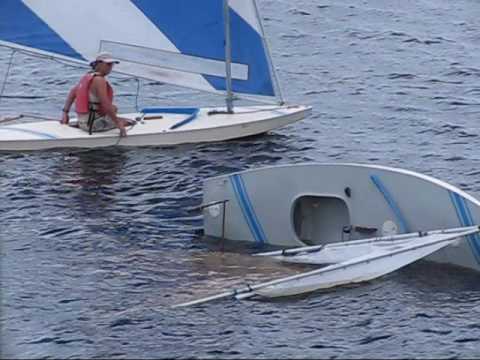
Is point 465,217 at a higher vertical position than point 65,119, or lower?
lower

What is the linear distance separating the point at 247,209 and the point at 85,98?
17.8 ft

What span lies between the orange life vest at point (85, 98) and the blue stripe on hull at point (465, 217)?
26.8ft

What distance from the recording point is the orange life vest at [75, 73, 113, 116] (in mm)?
24547

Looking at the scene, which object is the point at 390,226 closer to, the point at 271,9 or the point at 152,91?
the point at 152,91

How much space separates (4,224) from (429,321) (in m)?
7.07

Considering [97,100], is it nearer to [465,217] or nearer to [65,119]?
[65,119]

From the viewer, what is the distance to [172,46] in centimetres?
2605

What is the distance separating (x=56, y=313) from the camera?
17344 millimetres

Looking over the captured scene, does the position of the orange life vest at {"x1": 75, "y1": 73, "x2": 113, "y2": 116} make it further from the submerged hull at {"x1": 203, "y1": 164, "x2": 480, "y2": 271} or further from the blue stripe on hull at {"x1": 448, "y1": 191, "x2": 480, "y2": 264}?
the blue stripe on hull at {"x1": 448, "y1": 191, "x2": 480, "y2": 264}

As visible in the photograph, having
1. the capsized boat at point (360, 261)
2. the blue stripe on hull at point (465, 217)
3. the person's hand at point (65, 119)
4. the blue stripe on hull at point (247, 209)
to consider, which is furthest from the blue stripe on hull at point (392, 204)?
the person's hand at point (65, 119)

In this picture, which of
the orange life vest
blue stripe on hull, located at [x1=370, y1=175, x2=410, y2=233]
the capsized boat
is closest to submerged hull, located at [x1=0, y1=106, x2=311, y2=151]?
the orange life vest

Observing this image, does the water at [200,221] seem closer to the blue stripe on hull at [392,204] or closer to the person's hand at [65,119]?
the blue stripe on hull at [392,204]

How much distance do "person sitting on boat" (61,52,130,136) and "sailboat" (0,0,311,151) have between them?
65 cm

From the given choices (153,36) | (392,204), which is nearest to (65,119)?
(153,36)
